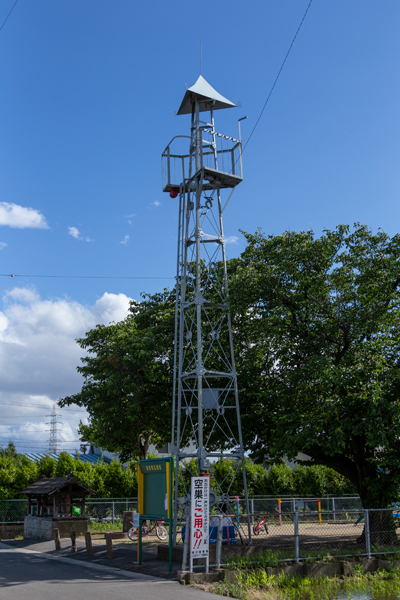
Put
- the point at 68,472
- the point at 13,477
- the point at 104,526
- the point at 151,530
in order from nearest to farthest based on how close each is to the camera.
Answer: the point at 151,530 → the point at 104,526 → the point at 13,477 → the point at 68,472

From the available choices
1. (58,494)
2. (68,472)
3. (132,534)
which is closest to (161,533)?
(132,534)

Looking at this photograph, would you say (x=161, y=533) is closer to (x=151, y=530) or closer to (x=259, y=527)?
(x=151, y=530)

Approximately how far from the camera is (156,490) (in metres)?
14.1

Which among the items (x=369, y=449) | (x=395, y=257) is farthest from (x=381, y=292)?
(x=369, y=449)

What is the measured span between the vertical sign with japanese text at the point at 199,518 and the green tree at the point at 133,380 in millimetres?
9273

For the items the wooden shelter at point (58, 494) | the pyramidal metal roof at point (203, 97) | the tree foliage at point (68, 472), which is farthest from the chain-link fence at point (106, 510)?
the pyramidal metal roof at point (203, 97)

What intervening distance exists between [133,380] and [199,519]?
34.4 ft

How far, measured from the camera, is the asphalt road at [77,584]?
34.0 ft

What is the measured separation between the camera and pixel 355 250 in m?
17.5

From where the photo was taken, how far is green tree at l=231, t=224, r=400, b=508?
15.2 meters

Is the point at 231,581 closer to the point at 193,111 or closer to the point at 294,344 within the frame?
the point at 294,344

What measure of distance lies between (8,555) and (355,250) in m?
14.7

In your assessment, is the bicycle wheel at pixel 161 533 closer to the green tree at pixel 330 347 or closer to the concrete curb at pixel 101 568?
the concrete curb at pixel 101 568

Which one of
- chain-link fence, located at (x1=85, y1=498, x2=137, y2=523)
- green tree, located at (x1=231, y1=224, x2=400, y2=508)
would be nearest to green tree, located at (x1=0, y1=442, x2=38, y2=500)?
chain-link fence, located at (x1=85, y1=498, x2=137, y2=523)
